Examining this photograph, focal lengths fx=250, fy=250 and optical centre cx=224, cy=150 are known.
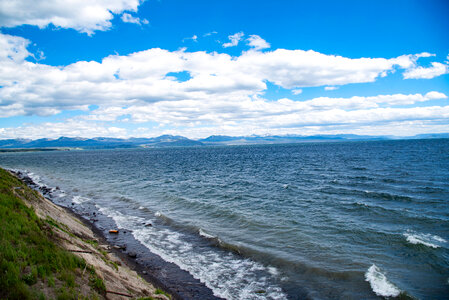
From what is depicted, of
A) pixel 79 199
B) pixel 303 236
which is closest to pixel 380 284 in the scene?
pixel 303 236

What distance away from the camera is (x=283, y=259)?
1783 centimetres

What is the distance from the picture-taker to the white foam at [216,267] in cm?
1429

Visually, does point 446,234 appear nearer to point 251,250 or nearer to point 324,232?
point 324,232

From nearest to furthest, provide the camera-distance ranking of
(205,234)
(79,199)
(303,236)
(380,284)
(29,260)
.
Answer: (29,260), (380,284), (303,236), (205,234), (79,199)

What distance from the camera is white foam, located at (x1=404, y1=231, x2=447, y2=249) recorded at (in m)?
18.7

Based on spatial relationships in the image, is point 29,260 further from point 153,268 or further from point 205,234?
point 205,234

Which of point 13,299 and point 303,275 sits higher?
point 13,299

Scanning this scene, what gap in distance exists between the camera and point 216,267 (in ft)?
55.8

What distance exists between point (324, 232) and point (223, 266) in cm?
1025

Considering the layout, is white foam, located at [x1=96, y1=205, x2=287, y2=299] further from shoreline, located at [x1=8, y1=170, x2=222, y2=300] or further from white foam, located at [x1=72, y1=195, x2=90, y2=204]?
white foam, located at [x1=72, y1=195, x2=90, y2=204]

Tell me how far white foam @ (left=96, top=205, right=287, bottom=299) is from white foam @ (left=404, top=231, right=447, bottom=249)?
11.6m

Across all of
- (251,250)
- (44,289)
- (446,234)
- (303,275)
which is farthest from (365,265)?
(44,289)

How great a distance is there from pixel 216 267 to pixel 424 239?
53.5 ft

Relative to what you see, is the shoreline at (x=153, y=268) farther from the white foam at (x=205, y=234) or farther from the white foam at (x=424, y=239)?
the white foam at (x=424, y=239)
